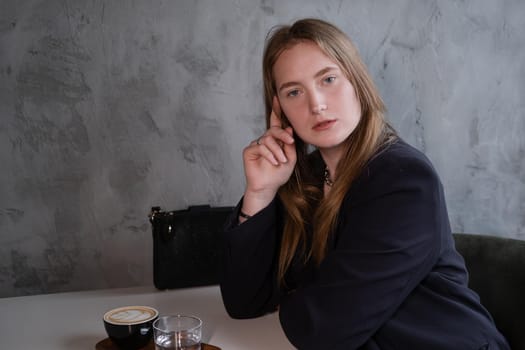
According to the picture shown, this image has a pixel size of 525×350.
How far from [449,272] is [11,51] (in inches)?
43.7

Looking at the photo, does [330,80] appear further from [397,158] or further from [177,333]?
[177,333]

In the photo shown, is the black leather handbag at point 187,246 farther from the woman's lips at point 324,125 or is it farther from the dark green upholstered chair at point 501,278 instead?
the dark green upholstered chair at point 501,278

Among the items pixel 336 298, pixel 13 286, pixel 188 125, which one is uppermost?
pixel 188 125

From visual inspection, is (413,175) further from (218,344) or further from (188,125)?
(188,125)

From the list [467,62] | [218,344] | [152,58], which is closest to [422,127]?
[467,62]

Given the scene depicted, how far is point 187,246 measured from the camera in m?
1.29

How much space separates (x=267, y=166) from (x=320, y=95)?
0.22 metres

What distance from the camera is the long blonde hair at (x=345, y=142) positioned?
1.02 meters

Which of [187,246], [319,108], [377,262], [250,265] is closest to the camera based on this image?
[377,262]

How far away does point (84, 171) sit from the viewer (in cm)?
135

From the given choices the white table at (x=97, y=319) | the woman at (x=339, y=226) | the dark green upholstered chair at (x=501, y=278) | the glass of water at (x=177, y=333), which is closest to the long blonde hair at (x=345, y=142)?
the woman at (x=339, y=226)

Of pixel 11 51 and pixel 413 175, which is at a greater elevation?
pixel 11 51

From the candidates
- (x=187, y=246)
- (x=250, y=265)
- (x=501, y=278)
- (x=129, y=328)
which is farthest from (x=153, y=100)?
(x=501, y=278)

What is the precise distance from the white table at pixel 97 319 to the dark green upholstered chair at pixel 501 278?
0.49 meters
